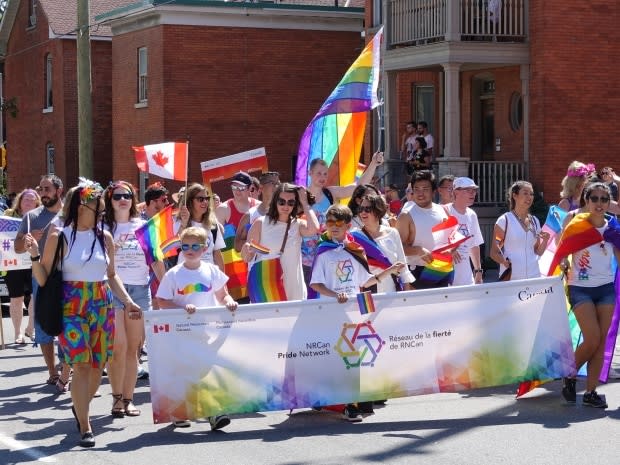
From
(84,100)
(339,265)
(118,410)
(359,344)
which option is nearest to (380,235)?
(339,265)

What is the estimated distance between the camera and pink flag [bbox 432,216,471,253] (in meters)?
10.5

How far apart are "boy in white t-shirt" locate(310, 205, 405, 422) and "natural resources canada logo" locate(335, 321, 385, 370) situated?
0.26 m

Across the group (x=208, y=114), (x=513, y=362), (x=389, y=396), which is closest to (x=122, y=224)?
(x=389, y=396)

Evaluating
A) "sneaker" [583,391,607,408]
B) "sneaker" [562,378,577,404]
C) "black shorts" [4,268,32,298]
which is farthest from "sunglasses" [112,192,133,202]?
Result: "black shorts" [4,268,32,298]

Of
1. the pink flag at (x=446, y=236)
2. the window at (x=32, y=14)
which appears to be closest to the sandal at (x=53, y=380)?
the pink flag at (x=446, y=236)

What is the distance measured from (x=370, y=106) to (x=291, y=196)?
2987 millimetres

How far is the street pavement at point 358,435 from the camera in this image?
8094 mm

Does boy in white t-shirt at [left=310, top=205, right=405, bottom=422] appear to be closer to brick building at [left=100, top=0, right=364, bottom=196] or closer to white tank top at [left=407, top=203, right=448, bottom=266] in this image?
white tank top at [left=407, top=203, right=448, bottom=266]

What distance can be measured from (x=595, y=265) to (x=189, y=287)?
3230mm

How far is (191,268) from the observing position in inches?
360

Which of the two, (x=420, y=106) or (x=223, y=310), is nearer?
(x=223, y=310)

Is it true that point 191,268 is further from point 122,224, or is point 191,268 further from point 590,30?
point 590,30

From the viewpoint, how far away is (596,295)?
987 cm

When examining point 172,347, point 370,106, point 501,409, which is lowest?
point 501,409
